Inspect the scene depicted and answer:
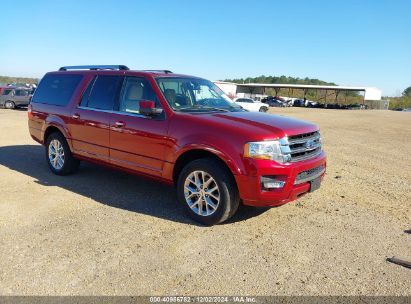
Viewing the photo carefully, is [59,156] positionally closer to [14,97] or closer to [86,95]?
[86,95]

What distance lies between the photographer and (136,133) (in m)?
5.25

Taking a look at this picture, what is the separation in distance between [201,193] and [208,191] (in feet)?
0.35

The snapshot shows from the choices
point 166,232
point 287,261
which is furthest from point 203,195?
point 287,261

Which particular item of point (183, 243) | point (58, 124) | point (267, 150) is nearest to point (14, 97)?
point (58, 124)

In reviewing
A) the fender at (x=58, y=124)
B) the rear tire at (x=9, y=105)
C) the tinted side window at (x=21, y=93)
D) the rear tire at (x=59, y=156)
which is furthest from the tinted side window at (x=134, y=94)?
the rear tire at (x=9, y=105)

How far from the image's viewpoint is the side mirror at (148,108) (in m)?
4.89

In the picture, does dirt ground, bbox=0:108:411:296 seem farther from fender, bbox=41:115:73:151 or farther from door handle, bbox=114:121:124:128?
door handle, bbox=114:121:124:128

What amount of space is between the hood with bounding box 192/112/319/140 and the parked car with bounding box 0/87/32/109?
24.7 metres

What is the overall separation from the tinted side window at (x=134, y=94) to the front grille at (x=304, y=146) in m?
1.94

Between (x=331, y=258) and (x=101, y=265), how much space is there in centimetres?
231

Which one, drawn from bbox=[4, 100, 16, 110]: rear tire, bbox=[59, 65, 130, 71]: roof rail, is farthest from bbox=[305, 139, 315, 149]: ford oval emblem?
bbox=[4, 100, 16, 110]: rear tire

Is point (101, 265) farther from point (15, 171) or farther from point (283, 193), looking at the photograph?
point (15, 171)

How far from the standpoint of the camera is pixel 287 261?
150 inches

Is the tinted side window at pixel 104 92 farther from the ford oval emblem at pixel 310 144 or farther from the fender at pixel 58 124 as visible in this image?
the ford oval emblem at pixel 310 144
